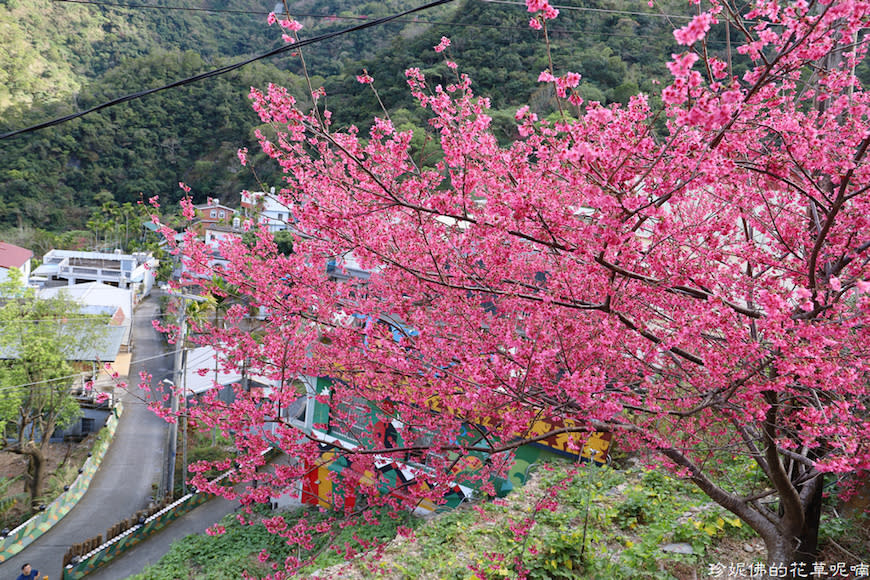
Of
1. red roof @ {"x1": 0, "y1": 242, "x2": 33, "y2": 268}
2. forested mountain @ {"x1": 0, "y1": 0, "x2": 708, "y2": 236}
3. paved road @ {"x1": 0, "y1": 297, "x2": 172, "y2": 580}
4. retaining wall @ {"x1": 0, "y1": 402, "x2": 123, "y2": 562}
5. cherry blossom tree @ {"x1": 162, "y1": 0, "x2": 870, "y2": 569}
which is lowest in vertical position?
paved road @ {"x1": 0, "y1": 297, "x2": 172, "y2": 580}

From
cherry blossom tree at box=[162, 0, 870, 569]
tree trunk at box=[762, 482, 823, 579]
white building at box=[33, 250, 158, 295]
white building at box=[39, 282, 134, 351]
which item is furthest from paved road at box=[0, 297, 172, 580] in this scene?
white building at box=[33, 250, 158, 295]

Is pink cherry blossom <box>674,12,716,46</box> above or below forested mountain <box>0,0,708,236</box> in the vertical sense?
below

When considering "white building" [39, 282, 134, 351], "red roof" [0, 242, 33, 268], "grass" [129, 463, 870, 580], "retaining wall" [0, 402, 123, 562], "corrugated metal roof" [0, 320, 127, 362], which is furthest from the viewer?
"red roof" [0, 242, 33, 268]

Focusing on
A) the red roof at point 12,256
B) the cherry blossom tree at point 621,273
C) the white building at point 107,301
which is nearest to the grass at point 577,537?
the cherry blossom tree at point 621,273

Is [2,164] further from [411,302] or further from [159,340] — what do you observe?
[411,302]

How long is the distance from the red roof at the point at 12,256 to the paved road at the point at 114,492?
53.1 feet

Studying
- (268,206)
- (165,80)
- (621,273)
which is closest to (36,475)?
(621,273)

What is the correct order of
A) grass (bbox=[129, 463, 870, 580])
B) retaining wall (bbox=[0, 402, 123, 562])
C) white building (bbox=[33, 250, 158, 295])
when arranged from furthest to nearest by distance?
1. white building (bbox=[33, 250, 158, 295])
2. retaining wall (bbox=[0, 402, 123, 562])
3. grass (bbox=[129, 463, 870, 580])

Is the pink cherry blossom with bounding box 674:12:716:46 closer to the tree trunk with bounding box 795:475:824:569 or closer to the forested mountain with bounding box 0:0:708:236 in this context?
the tree trunk with bounding box 795:475:824:569

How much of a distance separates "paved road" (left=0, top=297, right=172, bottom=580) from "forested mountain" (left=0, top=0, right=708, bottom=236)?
18.9 meters

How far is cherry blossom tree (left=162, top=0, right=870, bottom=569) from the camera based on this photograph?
6.94ft

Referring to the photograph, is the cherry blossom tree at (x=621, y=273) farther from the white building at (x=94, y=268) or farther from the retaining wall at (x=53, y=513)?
the white building at (x=94, y=268)

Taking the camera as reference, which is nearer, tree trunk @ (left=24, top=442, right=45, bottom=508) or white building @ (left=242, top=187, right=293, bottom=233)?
white building @ (left=242, top=187, right=293, bottom=233)

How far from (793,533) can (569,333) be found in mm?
1914
